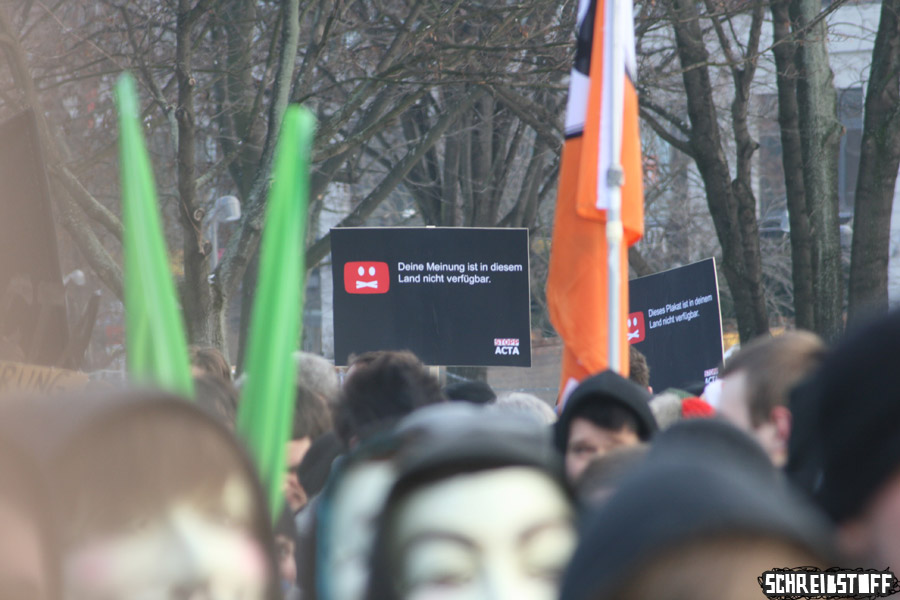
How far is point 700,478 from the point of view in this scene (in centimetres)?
88

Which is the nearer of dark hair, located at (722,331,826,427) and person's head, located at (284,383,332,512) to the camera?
dark hair, located at (722,331,826,427)

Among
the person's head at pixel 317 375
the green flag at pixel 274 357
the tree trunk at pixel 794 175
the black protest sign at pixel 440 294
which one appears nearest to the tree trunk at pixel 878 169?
the tree trunk at pixel 794 175

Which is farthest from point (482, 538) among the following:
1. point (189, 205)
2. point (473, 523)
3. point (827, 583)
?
point (189, 205)

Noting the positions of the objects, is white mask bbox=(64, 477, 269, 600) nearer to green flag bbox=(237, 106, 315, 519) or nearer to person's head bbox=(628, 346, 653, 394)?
green flag bbox=(237, 106, 315, 519)

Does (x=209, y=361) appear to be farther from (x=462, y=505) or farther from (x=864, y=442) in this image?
(x=864, y=442)

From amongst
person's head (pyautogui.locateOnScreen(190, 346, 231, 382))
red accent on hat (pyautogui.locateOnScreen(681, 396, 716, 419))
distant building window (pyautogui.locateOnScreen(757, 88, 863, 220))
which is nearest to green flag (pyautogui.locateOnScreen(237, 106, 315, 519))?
red accent on hat (pyautogui.locateOnScreen(681, 396, 716, 419))

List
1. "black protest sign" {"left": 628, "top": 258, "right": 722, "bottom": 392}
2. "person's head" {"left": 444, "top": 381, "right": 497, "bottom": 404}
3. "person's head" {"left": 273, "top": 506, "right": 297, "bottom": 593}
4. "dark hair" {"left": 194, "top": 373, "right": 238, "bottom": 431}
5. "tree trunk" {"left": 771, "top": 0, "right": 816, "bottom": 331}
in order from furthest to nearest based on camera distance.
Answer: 1. "tree trunk" {"left": 771, "top": 0, "right": 816, "bottom": 331}
2. "black protest sign" {"left": 628, "top": 258, "right": 722, "bottom": 392}
3. "person's head" {"left": 444, "top": 381, "right": 497, "bottom": 404}
4. "dark hair" {"left": 194, "top": 373, "right": 238, "bottom": 431}
5. "person's head" {"left": 273, "top": 506, "right": 297, "bottom": 593}

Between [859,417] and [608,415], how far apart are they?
1.55 m

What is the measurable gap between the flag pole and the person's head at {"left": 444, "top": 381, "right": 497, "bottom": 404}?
760 mm

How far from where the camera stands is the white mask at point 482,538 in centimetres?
115

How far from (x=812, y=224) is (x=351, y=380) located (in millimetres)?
7065

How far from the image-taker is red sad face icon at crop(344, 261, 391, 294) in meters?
8.38

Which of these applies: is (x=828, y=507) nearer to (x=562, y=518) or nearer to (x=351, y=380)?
(x=562, y=518)

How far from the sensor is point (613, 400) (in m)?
2.55
